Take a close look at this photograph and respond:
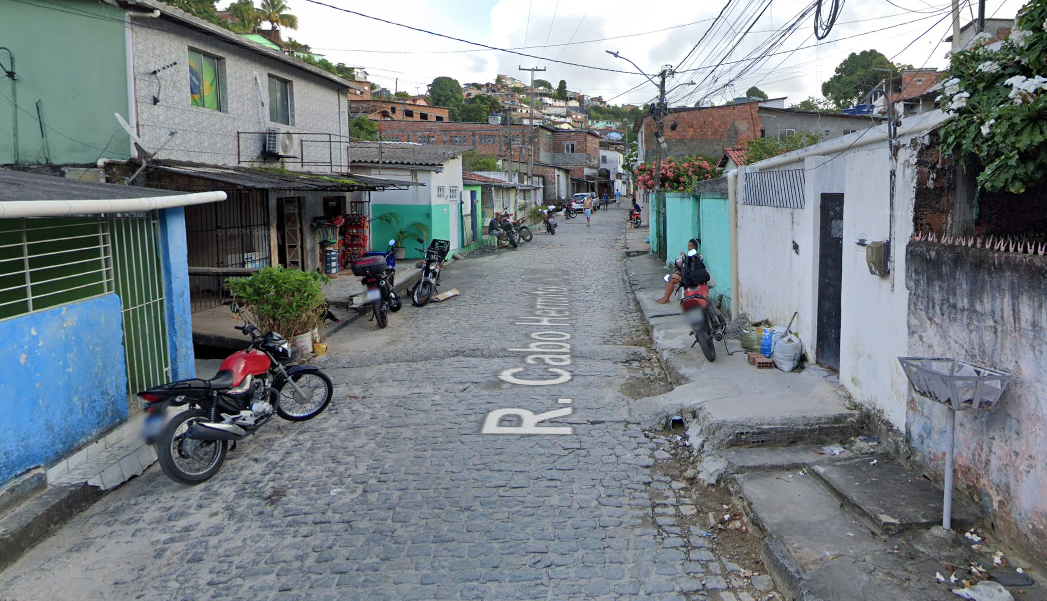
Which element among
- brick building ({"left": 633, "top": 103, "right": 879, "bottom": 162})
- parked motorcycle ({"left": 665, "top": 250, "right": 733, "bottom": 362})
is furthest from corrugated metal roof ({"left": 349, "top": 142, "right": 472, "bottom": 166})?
parked motorcycle ({"left": 665, "top": 250, "right": 733, "bottom": 362})

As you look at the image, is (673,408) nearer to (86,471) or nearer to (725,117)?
(86,471)

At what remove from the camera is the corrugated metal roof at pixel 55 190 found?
5.60 m

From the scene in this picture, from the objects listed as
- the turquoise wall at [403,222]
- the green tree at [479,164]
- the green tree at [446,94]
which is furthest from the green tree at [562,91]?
the turquoise wall at [403,222]

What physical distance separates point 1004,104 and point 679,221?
14046mm

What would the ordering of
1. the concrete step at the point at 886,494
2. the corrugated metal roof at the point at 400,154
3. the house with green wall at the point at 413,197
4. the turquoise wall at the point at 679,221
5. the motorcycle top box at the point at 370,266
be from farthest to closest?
the corrugated metal roof at the point at 400,154 < the house with green wall at the point at 413,197 < the turquoise wall at the point at 679,221 < the motorcycle top box at the point at 370,266 < the concrete step at the point at 886,494

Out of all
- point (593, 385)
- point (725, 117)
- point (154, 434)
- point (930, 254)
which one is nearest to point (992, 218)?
point (930, 254)

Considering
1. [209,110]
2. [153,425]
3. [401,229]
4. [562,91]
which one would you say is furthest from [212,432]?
[562,91]

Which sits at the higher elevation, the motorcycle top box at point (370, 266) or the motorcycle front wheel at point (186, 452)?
the motorcycle top box at point (370, 266)

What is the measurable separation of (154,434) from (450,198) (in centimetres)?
1914

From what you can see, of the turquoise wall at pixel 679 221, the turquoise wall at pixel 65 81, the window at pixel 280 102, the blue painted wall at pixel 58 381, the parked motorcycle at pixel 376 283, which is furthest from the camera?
the window at pixel 280 102

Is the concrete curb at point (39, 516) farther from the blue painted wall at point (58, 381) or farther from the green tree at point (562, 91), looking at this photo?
the green tree at point (562, 91)

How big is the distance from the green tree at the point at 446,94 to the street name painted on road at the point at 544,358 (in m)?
70.8

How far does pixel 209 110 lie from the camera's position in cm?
1423

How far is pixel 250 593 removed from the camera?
4.43m
